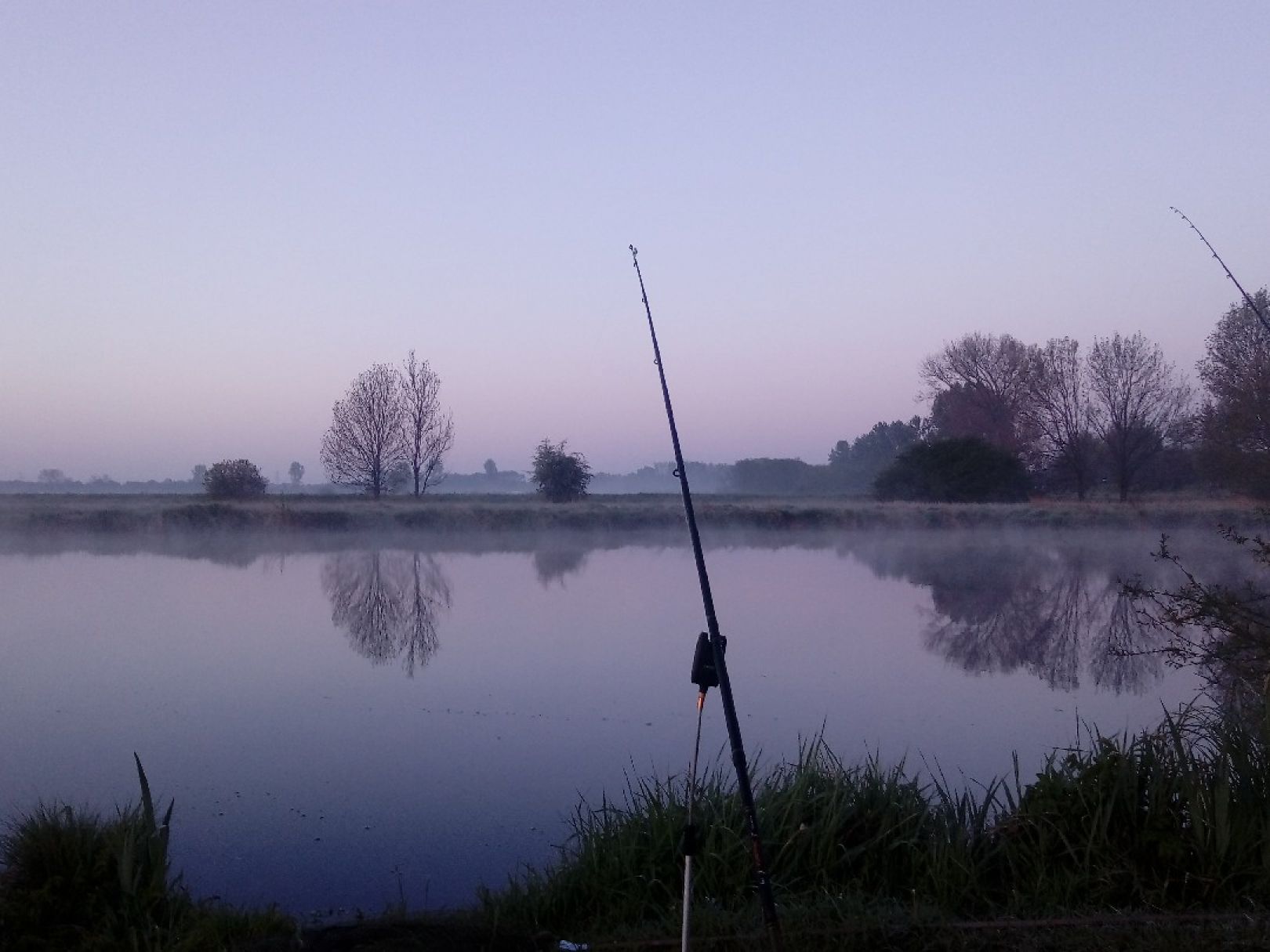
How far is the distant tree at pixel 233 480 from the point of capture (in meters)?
41.4

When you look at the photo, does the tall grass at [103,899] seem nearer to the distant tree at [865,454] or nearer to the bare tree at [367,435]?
the bare tree at [367,435]

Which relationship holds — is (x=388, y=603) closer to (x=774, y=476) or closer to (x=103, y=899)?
(x=103, y=899)

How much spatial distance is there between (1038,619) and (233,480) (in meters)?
32.6

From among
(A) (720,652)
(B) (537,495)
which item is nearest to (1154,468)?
(B) (537,495)

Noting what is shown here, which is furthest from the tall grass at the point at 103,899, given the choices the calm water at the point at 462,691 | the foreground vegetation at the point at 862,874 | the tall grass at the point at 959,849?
the tall grass at the point at 959,849

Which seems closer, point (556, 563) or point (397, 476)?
point (556, 563)

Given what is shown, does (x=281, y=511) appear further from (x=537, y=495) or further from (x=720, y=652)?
(x=720, y=652)

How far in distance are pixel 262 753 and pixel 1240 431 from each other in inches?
360

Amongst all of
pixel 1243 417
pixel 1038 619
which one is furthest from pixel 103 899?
pixel 1038 619

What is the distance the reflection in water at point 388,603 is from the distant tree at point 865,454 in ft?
153

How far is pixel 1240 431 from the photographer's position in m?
10.1

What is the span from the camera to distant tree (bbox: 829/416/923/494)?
70.5 meters

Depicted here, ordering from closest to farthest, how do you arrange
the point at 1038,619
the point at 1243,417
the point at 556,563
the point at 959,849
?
1. the point at 959,849
2. the point at 1243,417
3. the point at 1038,619
4. the point at 556,563

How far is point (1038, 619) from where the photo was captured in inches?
667
